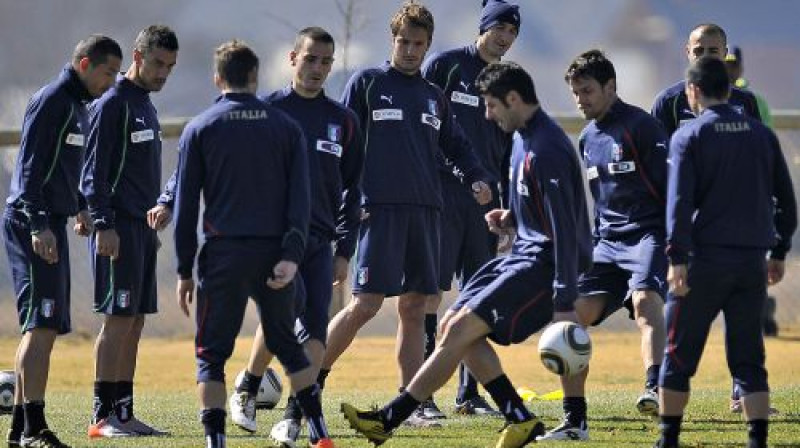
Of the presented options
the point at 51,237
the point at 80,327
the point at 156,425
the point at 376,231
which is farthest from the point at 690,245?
the point at 80,327

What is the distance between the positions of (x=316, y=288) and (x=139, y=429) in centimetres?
150

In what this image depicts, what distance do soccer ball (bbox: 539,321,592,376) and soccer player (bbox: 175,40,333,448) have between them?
131 cm

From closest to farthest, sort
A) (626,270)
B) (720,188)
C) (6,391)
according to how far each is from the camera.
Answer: (720,188), (626,270), (6,391)

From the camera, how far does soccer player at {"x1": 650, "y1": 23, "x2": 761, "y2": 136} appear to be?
1073 centimetres

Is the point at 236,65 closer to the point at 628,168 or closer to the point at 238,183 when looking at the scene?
the point at 238,183

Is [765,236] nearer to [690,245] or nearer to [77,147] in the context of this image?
[690,245]

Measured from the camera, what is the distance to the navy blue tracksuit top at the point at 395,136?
1024cm

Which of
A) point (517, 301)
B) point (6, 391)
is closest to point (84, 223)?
point (6, 391)

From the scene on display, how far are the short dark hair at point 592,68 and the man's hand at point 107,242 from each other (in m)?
2.58

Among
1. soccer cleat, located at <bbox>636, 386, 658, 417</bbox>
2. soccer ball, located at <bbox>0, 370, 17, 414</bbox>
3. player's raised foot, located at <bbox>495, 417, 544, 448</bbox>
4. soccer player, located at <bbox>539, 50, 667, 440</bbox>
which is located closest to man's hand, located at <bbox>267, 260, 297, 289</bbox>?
player's raised foot, located at <bbox>495, 417, 544, 448</bbox>

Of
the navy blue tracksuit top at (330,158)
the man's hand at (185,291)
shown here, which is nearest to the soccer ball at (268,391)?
the navy blue tracksuit top at (330,158)

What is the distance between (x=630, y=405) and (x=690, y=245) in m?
3.66

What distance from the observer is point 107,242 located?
9523 millimetres

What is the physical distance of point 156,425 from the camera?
10656 millimetres
